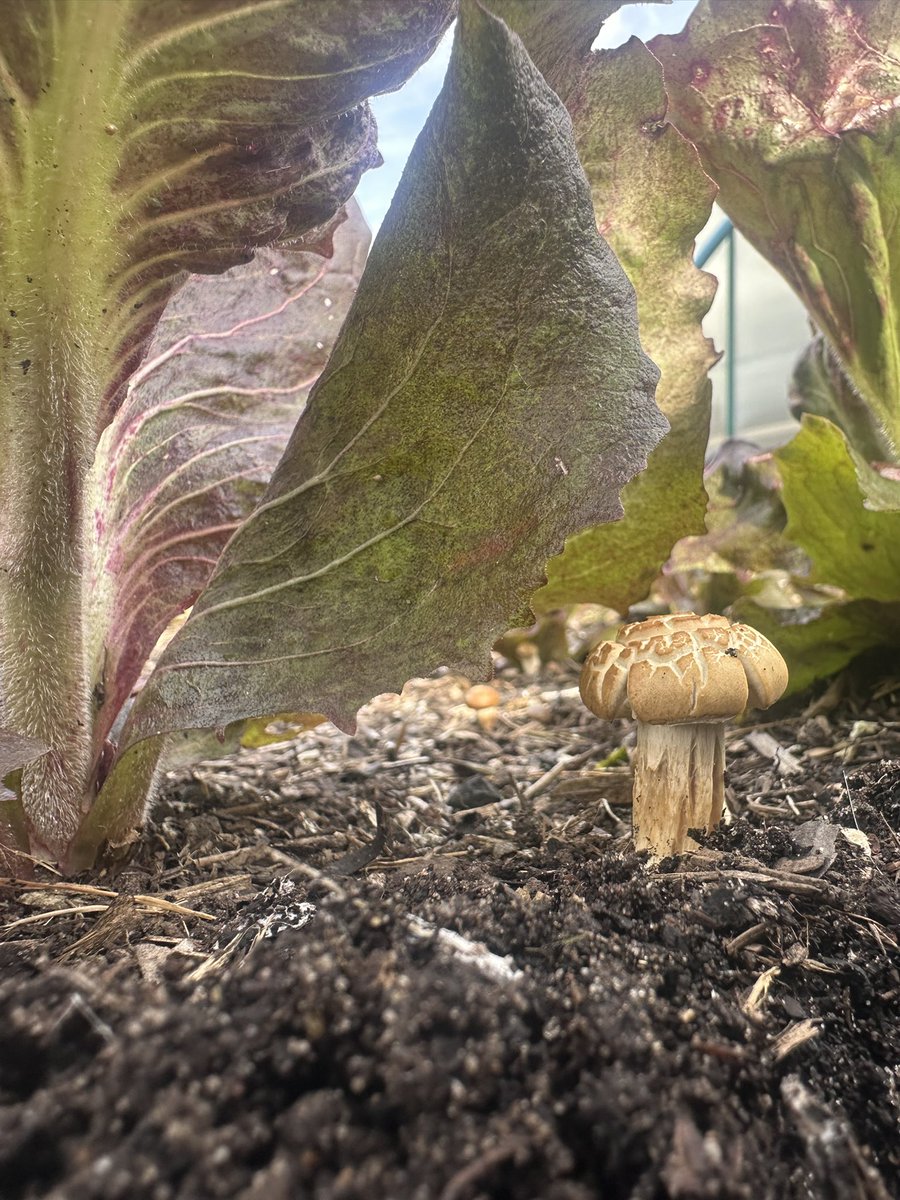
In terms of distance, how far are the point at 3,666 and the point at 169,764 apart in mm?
360

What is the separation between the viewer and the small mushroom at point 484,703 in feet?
7.63

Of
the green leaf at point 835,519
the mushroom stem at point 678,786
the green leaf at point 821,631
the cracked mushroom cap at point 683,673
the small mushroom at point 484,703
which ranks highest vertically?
the green leaf at point 835,519

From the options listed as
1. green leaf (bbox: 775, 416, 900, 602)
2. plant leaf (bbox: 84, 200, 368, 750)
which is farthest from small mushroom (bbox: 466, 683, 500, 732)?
plant leaf (bbox: 84, 200, 368, 750)

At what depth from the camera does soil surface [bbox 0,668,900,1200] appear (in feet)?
1.83

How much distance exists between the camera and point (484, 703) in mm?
2521

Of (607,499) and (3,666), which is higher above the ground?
(607,499)

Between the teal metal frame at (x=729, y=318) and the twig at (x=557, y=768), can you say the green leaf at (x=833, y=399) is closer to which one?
the twig at (x=557, y=768)

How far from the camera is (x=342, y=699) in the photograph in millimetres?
1096

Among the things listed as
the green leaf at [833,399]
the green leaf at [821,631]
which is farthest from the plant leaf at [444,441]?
the green leaf at [833,399]

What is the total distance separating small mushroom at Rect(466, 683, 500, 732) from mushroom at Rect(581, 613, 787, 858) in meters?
1.01

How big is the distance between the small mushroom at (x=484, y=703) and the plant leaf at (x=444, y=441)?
1.22 meters

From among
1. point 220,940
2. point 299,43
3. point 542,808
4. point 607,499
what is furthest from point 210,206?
point 542,808

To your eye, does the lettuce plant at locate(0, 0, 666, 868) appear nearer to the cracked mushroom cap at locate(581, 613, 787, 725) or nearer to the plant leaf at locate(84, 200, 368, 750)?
the plant leaf at locate(84, 200, 368, 750)

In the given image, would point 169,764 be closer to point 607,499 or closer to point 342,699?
point 342,699
